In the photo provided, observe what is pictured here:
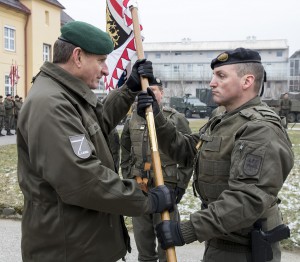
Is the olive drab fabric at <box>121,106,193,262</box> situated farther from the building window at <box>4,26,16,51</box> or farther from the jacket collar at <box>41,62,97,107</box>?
the building window at <box>4,26,16,51</box>

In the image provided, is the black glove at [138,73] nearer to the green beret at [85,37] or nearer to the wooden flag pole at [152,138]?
the wooden flag pole at [152,138]

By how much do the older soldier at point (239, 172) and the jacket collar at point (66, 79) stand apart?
0.74 meters

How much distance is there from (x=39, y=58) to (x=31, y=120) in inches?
1126

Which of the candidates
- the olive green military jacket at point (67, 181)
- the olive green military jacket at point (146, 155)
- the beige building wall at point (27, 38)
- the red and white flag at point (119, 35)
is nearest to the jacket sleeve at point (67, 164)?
the olive green military jacket at point (67, 181)

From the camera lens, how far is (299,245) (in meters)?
4.63

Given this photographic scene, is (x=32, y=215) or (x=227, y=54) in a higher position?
(x=227, y=54)

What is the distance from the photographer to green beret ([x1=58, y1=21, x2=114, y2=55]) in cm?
222

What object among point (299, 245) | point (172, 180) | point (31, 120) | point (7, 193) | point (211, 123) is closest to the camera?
point (31, 120)

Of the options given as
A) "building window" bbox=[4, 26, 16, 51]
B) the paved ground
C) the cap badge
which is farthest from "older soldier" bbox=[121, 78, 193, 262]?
"building window" bbox=[4, 26, 16, 51]

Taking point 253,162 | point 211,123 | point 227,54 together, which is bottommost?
point 253,162

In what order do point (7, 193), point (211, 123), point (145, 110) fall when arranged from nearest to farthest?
point (211, 123)
point (145, 110)
point (7, 193)

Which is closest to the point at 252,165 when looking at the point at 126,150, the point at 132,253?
the point at 126,150

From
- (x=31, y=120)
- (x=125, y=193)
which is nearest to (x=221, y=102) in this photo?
(x=125, y=193)

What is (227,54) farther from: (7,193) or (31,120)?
(7,193)
